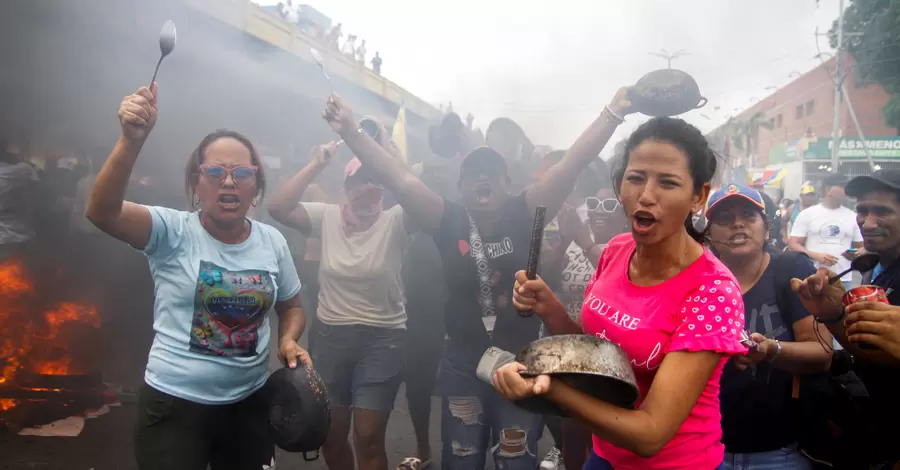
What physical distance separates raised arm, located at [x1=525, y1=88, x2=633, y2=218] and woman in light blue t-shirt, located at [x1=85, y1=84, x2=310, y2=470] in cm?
163

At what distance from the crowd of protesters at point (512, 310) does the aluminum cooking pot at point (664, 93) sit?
151 mm

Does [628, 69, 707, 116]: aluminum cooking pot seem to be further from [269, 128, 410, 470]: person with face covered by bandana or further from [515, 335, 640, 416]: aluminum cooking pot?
[515, 335, 640, 416]: aluminum cooking pot

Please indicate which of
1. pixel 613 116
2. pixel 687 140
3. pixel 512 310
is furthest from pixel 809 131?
pixel 687 140

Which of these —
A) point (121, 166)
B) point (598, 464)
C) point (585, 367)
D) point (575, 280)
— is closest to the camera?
point (585, 367)

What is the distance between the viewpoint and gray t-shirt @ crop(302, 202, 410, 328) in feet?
11.8

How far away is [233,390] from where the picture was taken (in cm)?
241

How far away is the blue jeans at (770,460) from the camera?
226 centimetres

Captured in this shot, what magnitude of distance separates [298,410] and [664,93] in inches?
112

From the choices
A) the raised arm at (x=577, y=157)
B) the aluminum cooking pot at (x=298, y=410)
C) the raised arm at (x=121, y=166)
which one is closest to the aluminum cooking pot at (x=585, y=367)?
the aluminum cooking pot at (x=298, y=410)

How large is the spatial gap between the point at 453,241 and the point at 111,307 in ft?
12.8

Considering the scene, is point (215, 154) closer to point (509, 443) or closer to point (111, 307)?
point (509, 443)

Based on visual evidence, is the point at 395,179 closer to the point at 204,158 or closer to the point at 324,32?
the point at 204,158

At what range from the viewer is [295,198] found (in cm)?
372

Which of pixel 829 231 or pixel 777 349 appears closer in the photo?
pixel 777 349
